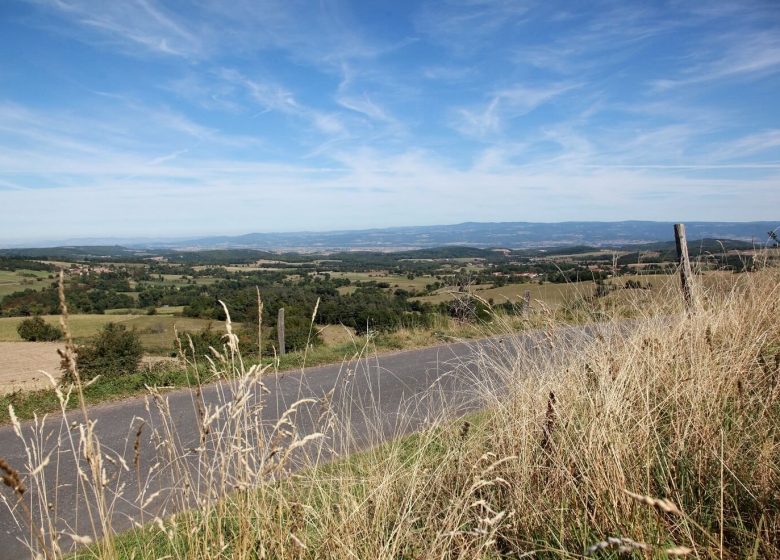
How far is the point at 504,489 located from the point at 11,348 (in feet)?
101

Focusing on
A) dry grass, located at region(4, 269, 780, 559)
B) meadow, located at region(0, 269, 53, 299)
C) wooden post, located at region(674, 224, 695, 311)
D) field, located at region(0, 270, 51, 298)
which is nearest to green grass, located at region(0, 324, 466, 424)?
dry grass, located at region(4, 269, 780, 559)

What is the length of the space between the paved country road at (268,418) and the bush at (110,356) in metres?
1.77

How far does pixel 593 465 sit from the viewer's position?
8.14ft

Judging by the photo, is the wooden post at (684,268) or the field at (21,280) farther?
the field at (21,280)

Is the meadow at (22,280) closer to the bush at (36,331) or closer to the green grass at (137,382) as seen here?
the bush at (36,331)

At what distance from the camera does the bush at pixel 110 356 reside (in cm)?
1005

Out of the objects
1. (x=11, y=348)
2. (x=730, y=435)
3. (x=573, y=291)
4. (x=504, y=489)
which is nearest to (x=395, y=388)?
(x=573, y=291)

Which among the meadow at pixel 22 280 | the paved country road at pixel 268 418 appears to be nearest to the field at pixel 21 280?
the meadow at pixel 22 280

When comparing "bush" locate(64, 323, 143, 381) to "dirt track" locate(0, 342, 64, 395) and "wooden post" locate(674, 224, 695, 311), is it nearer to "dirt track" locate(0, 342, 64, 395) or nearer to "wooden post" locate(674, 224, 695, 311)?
"dirt track" locate(0, 342, 64, 395)

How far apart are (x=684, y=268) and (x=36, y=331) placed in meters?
36.4

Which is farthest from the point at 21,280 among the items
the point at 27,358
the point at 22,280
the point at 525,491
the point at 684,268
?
the point at 525,491

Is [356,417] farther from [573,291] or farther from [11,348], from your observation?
[11,348]

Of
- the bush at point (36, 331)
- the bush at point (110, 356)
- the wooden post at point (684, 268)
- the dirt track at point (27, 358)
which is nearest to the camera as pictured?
the wooden post at point (684, 268)

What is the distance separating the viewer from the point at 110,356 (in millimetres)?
10836
